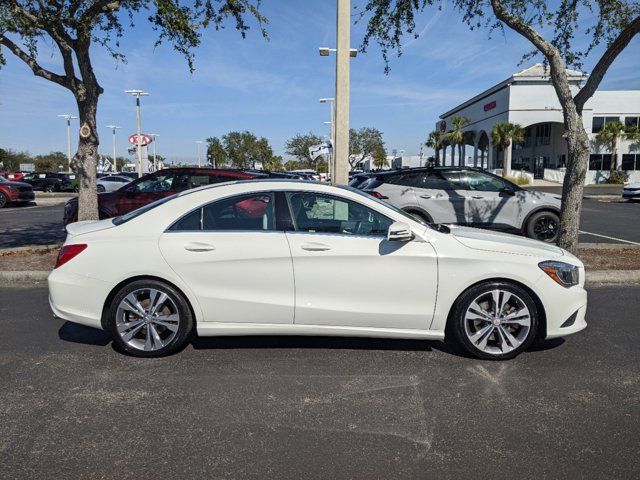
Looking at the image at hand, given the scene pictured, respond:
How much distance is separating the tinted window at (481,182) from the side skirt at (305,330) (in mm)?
7332

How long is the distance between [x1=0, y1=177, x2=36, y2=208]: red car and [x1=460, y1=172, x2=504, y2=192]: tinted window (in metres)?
19.7

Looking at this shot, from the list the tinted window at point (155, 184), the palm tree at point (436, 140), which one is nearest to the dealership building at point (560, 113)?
the palm tree at point (436, 140)

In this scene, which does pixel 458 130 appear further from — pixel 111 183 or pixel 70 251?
pixel 70 251

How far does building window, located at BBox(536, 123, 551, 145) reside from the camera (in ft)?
175

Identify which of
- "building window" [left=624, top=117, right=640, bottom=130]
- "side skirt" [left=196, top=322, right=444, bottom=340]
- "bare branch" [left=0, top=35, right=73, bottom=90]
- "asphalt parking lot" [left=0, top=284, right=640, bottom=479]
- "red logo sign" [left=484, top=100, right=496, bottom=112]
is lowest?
"asphalt parking lot" [left=0, top=284, right=640, bottom=479]

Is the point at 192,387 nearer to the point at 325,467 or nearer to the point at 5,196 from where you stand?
the point at 325,467

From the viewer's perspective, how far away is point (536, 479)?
2.75m

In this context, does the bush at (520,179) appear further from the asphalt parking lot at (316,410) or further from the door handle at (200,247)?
the door handle at (200,247)

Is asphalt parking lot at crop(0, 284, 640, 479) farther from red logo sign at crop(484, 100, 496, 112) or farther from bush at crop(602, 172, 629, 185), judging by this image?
red logo sign at crop(484, 100, 496, 112)

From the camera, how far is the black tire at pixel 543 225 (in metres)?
10.9

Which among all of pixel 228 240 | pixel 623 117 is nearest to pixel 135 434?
pixel 228 240

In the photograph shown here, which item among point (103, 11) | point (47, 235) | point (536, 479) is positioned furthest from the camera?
point (47, 235)

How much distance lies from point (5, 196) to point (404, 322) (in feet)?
75.3

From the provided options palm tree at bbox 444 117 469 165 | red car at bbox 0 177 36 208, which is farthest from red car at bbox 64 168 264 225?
palm tree at bbox 444 117 469 165
